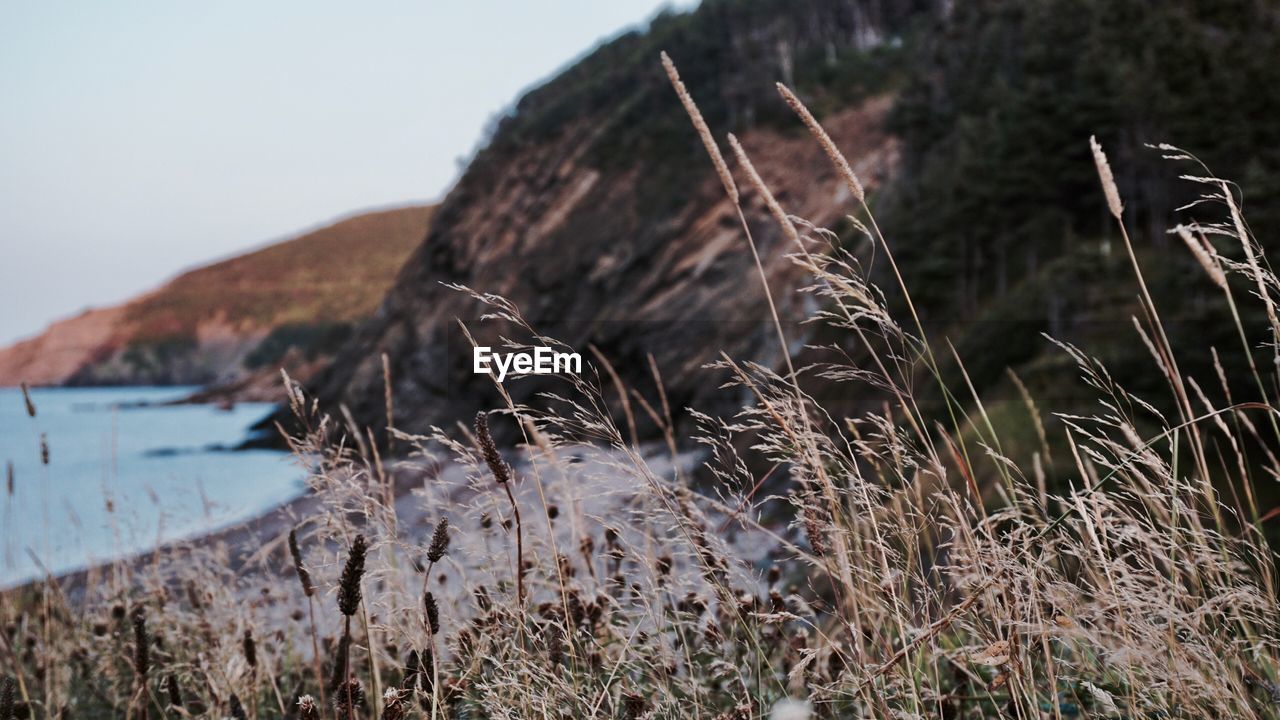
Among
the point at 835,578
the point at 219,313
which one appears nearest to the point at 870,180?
the point at 835,578

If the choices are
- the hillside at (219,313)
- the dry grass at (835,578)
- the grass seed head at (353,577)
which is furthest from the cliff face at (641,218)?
the hillside at (219,313)

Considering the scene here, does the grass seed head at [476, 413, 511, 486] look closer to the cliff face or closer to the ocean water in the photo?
the ocean water

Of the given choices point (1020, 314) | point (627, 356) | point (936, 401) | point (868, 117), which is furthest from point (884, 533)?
point (868, 117)

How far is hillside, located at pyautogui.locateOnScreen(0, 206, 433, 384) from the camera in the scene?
12169 cm

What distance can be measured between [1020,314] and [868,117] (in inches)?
1145

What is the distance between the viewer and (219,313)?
12812 centimetres

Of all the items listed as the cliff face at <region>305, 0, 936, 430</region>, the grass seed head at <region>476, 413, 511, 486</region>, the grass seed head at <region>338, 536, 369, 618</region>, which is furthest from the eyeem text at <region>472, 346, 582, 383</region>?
the cliff face at <region>305, 0, 936, 430</region>

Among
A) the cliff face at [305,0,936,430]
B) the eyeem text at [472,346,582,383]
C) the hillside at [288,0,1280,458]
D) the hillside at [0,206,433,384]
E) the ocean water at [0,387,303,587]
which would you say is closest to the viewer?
the eyeem text at [472,346,582,383]

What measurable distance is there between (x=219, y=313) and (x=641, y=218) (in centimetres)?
10839

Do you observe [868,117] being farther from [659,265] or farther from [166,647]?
[166,647]

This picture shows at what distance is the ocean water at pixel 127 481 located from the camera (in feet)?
14.1

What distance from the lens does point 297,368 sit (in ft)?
253

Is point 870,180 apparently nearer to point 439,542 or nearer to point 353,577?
point 439,542

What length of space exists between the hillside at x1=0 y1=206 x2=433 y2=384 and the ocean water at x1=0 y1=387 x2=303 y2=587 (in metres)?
28.6
